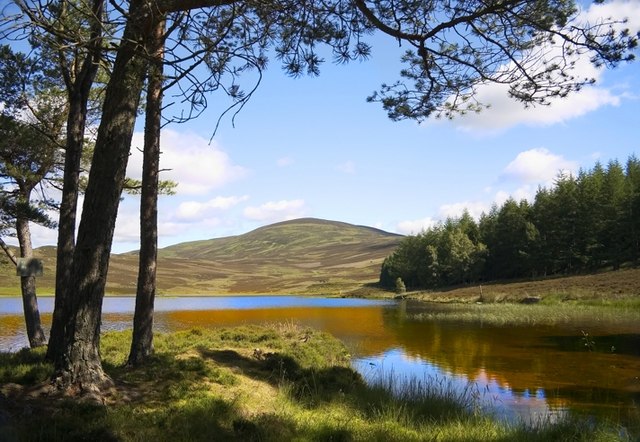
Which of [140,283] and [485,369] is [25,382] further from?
[485,369]

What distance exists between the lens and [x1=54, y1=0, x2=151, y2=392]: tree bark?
6.00m

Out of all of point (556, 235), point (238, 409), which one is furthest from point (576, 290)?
point (238, 409)

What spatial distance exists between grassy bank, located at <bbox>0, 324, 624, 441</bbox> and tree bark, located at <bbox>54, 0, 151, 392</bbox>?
46 cm

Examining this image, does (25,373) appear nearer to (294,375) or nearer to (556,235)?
(294,375)

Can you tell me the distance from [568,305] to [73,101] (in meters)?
37.2

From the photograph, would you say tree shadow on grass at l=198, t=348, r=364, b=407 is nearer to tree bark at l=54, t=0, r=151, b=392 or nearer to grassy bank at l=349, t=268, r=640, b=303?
tree bark at l=54, t=0, r=151, b=392

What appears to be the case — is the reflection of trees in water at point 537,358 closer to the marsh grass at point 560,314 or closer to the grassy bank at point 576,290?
the marsh grass at point 560,314

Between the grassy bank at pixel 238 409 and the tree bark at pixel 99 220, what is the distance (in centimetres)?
46

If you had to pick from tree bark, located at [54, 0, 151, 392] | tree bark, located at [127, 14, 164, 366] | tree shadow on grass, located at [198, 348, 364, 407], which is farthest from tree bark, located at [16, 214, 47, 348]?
tree bark, located at [54, 0, 151, 392]

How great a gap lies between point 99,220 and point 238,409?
3187 millimetres

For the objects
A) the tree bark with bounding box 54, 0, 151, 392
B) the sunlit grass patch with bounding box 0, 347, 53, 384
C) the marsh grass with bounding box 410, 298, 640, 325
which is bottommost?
the marsh grass with bounding box 410, 298, 640, 325

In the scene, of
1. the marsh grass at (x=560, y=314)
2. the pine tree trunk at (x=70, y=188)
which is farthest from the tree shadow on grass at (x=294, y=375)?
the marsh grass at (x=560, y=314)

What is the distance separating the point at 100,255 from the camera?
623cm

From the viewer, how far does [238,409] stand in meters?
6.94
